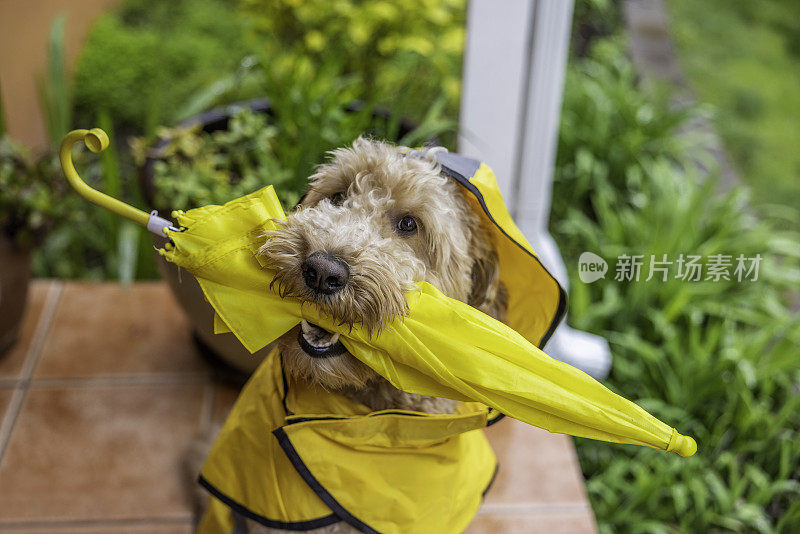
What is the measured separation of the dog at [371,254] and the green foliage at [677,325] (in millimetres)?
1294

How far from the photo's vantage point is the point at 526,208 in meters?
2.68

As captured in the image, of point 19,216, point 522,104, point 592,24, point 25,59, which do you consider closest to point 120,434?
point 19,216

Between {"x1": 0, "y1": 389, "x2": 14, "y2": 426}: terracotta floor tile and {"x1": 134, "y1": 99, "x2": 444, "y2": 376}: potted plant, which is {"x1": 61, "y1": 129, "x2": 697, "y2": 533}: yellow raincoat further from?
{"x1": 0, "y1": 389, "x2": 14, "y2": 426}: terracotta floor tile

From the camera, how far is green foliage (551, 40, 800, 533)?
2377mm

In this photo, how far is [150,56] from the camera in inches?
177

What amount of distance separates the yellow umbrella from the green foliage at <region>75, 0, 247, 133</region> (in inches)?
119

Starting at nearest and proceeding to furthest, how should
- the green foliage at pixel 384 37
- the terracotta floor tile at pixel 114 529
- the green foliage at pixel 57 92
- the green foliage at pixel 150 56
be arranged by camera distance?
the terracotta floor tile at pixel 114 529, the green foliage at pixel 57 92, the green foliage at pixel 384 37, the green foliage at pixel 150 56

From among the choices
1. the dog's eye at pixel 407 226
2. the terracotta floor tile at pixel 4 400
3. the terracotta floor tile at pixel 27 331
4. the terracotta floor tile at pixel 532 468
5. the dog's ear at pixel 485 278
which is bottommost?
the terracotta floor tile at pixel 532 468

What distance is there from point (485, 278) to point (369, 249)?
0.32m

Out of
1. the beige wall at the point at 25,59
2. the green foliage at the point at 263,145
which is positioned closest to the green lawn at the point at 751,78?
the green foliage at the point at 263,145

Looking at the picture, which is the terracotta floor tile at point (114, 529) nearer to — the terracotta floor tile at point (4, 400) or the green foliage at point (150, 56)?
the terracotta floor tile at point (4, 400)

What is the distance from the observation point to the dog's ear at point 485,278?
1438 mm

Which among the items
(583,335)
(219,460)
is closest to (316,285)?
(219,460)

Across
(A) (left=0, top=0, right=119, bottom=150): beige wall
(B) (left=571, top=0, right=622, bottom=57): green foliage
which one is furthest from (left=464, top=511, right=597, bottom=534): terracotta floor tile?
(A) (left=0, top=0, right=119, bottom=150): beige wall
